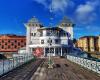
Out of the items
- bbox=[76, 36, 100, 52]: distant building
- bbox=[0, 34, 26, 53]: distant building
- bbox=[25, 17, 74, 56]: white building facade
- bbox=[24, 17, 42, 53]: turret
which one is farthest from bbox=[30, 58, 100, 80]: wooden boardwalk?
bbox=[76, 36, 100, 52]: distant building

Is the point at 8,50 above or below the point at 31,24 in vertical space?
below

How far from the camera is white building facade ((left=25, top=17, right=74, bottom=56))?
78.2m

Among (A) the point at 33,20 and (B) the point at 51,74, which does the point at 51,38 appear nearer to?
(A) the point at 33,20

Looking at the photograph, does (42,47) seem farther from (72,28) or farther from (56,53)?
(72,28)

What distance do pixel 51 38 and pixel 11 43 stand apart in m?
49.4

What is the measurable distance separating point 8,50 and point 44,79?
4216 inches

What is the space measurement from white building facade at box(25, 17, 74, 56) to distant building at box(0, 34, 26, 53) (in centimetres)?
3336

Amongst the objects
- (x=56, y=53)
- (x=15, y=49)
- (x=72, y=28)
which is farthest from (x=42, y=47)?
(x=15, y=49)

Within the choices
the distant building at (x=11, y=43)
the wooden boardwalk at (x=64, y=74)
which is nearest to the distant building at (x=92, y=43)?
the distant building at (x=11, y=43)

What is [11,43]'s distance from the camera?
403 feet

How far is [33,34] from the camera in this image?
290 feet

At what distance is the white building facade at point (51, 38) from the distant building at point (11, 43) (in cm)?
3336

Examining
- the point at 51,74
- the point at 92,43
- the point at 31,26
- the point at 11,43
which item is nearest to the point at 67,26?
the point at 31,26

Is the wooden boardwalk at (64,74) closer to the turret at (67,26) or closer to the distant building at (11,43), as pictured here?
the turret at (67,26)
